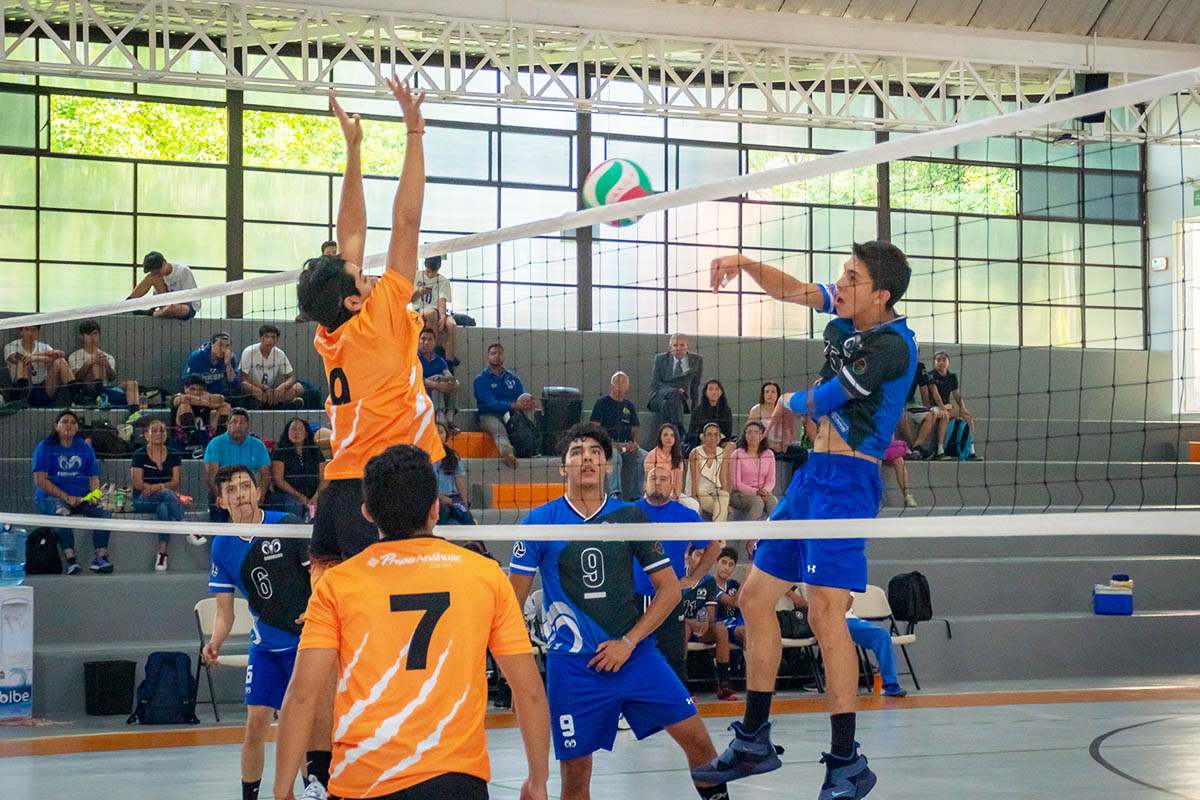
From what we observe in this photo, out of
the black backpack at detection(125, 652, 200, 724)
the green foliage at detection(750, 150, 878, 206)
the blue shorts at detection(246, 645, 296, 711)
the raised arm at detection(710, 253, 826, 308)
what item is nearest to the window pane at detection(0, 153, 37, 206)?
the black backpack at detection(125, 652, 200, 724)

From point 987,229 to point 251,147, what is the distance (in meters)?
10.3

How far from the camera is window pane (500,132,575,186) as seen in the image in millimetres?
17531

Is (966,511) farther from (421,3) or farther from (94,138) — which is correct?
(94,138)

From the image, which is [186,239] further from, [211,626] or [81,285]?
[211,626]

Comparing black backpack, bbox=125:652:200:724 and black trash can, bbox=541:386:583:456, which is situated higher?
black trash can, bbox=541:386:583:456

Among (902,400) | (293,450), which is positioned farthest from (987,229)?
(902,400)

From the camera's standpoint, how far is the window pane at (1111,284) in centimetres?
1992

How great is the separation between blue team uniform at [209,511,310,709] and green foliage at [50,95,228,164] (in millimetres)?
10855

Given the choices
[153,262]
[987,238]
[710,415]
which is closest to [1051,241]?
[987,238]

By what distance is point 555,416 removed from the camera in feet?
45.2

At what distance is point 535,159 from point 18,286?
6482 mm

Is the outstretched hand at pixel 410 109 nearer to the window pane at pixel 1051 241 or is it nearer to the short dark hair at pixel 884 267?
the short dark hair at pixel 884 267

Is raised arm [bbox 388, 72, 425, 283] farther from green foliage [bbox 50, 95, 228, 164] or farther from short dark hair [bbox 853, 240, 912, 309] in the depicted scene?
green foliage [bbox 50, 95, 228, 164]

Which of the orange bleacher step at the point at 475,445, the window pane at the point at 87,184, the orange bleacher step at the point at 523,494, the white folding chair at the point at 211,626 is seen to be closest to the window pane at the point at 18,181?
the window pane at the point at 87,184
